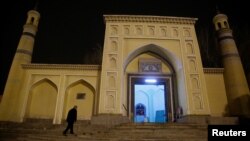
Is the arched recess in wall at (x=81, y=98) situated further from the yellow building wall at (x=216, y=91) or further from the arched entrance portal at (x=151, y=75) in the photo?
the yellow building wall at (x=216, y=91)

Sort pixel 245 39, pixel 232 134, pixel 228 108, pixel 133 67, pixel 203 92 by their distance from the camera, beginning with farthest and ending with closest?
1. pixel 245 39
2. pixel 133 67
3. pixel 228 108
4. pixel 203 92
5. pixel 232 134

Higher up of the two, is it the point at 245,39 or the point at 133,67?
the point at 245,39

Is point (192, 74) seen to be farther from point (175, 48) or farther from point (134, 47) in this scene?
point (134, 47)

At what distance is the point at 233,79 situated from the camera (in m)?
12.4

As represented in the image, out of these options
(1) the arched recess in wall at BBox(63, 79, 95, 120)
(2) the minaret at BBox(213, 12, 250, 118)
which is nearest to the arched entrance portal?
(1) the arched recess in wall at BBox(63, 79, 95, 120)

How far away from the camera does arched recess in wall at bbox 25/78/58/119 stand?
1271 centimetres

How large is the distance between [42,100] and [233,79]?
11.5m

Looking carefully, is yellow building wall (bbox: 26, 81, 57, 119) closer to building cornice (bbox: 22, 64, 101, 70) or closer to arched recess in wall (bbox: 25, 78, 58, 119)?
arched recess in wall (bbox: 25, 78, 58, 119)

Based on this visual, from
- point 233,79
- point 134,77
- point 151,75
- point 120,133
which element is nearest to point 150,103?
point 151,75

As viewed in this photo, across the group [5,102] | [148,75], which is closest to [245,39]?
[148,75]

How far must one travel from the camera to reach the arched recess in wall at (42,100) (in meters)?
12.7

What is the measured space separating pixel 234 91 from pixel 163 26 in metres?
5.68

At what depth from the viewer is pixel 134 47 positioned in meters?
12.7
